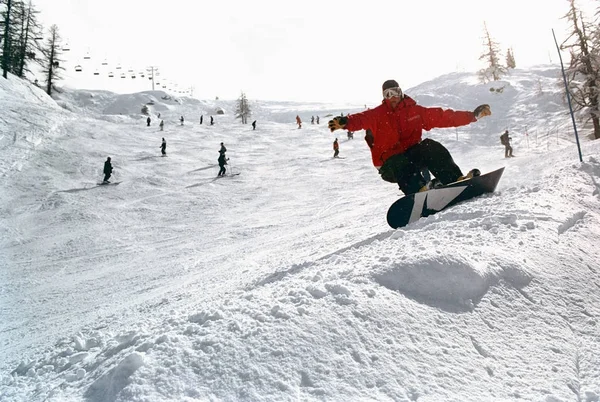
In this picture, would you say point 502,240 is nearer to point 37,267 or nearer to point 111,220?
point 37,267

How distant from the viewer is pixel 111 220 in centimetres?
1374

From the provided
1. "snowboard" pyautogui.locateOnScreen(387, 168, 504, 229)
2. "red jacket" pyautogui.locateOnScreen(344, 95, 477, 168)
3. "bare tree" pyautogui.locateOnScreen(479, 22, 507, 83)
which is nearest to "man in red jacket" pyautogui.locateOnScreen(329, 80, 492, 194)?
"red jacket" pyautogui.locateOnScreen(344, 95, 477, 168)

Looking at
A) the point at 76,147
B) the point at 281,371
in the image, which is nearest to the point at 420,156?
the point at 281,371

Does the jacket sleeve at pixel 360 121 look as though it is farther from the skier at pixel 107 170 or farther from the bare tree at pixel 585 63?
the bare tree at pixel 585 63

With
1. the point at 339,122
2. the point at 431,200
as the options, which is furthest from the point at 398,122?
the point at 431,200

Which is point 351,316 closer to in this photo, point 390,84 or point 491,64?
point 390,84

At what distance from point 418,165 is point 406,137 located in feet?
1.38

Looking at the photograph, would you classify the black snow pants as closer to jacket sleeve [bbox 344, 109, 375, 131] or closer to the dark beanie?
jacket sleeve [bbox 344, 109, 375, 131]

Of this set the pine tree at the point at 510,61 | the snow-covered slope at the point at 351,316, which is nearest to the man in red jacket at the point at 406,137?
the snow-covered slope at the point at 351,316

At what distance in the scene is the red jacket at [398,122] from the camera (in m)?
5.25

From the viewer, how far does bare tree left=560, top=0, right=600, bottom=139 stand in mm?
24859

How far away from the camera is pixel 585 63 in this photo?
25703mm

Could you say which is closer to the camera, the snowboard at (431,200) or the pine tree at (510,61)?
the snowboard at (431,200)

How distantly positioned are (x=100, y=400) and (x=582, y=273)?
3158 mm
